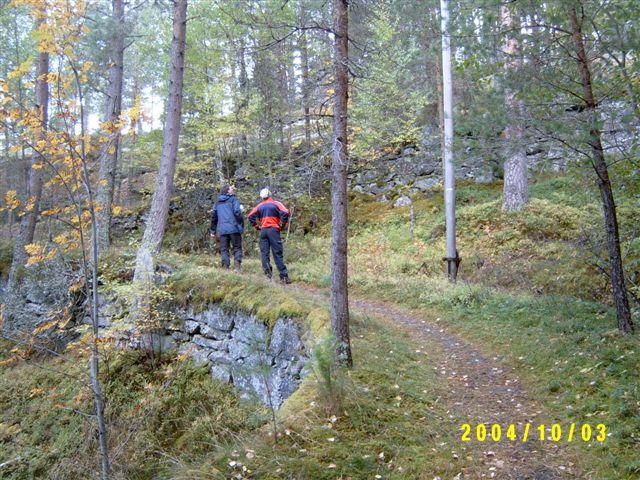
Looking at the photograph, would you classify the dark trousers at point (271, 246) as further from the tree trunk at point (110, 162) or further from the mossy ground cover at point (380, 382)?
the tree trunk at point (110, 162)

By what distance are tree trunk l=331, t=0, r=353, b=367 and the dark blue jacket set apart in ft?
15.7

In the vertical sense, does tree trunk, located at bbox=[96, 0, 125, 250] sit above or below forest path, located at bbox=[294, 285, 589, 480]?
above

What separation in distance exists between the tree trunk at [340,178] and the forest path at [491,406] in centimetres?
146

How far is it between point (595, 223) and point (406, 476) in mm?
6601

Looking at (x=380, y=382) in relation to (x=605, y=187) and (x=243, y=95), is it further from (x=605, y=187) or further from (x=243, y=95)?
(x=243, y=95)

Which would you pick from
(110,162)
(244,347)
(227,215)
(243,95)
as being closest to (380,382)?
(244,347)

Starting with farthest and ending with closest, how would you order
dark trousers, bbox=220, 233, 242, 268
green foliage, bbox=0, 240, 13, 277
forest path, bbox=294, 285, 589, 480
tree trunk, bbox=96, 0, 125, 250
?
green foliage, bbox=0, 240, 13, 277
tree trunk, bbox=96, 0, 125, 250
dark trousers, bbox=220, 233, 242, 268
forest path, bbox=294, 285, 589, 480

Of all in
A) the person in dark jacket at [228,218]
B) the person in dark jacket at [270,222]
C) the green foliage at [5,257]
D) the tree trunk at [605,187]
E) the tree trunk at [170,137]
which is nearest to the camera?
the tree trunk at [605,187]

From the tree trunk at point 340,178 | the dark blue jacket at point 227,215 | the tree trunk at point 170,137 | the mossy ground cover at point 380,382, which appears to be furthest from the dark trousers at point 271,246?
the tree trunk at point 340,178

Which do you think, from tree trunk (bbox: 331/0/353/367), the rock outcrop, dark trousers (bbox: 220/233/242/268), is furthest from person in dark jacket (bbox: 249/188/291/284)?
tree trunk (bbox: 331/0/353/367)

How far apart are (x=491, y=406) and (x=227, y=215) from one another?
21.3 feet

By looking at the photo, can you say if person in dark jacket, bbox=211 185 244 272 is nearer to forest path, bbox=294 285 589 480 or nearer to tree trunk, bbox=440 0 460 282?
forest path, bbox=294 285 589 480

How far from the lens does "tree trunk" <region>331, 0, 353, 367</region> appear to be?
197 inches

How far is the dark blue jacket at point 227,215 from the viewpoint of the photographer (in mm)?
9492
